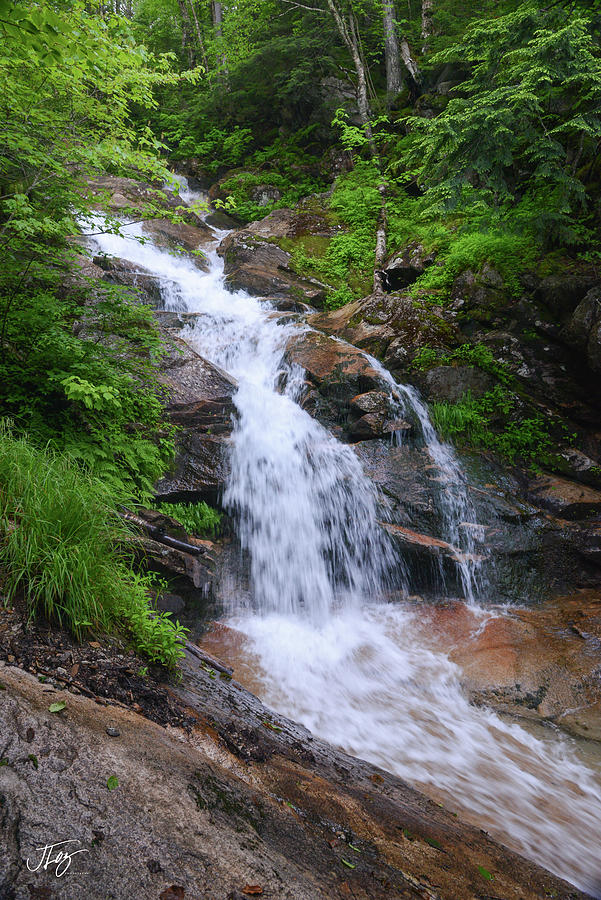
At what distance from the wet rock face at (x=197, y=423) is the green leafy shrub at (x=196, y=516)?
0.37 feet

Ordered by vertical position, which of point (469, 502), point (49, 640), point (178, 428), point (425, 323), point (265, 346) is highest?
point (425, 323)

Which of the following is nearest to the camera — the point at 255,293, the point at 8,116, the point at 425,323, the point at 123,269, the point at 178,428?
the point at 8,116

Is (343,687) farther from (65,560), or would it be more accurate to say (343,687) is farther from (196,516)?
(65,560)

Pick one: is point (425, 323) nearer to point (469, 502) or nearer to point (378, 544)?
point (469, 502)

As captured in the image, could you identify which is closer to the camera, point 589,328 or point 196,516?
point 196,516

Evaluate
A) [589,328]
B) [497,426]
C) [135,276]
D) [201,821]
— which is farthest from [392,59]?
[201,821]

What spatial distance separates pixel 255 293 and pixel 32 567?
10.3 m

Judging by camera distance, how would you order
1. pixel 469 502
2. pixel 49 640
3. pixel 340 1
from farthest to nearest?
pixel 340 1
pixel 469 502
pixel 49 640

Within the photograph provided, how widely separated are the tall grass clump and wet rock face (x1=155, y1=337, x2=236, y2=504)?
10.4 feet

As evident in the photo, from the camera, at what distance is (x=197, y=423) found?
6.97 meters

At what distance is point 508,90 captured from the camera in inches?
229

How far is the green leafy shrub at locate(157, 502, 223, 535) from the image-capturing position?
5976 mm

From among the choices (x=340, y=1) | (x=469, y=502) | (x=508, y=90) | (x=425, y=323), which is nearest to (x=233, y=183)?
(x=340, y=1)

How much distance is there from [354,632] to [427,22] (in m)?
21.5
